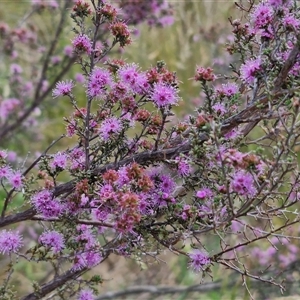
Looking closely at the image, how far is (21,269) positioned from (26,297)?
2089 mm

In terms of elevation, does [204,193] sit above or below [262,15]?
below

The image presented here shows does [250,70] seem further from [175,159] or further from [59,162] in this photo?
[59,162]

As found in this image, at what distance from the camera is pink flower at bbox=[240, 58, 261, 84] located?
1399 mm

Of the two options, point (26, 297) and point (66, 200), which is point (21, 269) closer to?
point (26, 297)

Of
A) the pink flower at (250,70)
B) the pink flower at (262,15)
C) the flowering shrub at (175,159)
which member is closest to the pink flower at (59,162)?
the flowering shrub at (175,159)

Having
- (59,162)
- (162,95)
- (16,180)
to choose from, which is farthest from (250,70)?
(16,180)

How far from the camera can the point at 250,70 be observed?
1.41m

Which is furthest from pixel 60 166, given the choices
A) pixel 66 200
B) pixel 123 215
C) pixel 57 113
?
pixel 57 113

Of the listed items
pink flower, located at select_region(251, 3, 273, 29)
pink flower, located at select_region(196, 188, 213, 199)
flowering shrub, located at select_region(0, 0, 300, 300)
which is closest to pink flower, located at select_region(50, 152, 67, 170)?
flowering shrub, located at select_region(0, 0, 300, 300)

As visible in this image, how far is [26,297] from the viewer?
182cm

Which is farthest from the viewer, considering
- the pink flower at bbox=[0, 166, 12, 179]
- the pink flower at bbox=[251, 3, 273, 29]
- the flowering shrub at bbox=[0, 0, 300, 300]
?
the pink flower at bbox=[0, 166, 12, 179]

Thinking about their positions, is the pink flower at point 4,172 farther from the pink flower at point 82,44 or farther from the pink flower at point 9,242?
the pink flower at point 82,44

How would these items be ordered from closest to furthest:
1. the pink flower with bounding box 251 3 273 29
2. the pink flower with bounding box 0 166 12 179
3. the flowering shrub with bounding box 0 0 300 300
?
the flowering shrub with bounding box 0 0 300 300, the pink flower with bounding box 251 3 273 29, the pink flower with bounding box 0 166 12 179

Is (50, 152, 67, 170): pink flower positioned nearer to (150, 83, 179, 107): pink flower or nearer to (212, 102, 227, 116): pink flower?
(150, 83, 179, 107): pink flower
